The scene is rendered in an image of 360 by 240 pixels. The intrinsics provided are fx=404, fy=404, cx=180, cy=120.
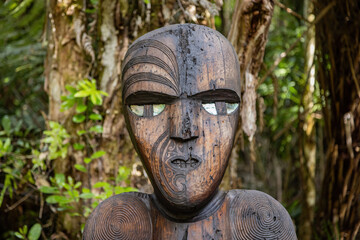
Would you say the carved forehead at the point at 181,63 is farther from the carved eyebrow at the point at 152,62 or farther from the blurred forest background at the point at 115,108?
the blurred forest background at the point at 115,108

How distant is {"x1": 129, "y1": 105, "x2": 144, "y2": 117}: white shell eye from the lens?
133cm

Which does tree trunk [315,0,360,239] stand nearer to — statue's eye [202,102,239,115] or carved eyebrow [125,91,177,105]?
statue's eye [202,102,239,115]

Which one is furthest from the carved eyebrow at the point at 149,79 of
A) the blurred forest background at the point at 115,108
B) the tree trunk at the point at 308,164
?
the tree trunk at the point at 308,164

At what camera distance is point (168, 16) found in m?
2.35

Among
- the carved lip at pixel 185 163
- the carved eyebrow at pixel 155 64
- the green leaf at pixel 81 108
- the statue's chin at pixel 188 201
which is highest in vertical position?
the carved eyebrow at pixel 155 64

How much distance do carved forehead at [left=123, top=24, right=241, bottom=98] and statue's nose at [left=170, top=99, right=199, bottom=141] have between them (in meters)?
0.04

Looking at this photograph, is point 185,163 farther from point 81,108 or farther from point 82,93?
point 81,108

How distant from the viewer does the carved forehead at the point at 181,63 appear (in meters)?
1.28

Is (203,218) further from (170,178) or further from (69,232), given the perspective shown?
(69,232)

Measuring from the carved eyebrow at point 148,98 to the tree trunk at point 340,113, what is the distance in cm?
146

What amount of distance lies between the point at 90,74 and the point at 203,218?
1.39m

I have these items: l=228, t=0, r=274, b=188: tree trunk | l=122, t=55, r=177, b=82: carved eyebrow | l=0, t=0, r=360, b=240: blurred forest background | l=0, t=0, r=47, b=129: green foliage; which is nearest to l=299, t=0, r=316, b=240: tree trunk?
l=0, t=0, r=360, b=240: blurred forest background

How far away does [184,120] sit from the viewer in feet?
4.11

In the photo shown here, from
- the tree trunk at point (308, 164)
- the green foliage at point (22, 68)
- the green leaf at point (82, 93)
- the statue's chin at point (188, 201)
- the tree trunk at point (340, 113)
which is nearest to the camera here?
the statue's chin at point (188, 201)
